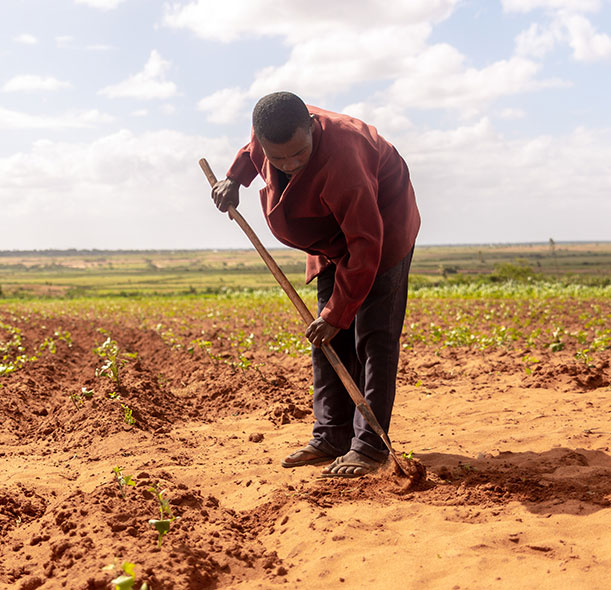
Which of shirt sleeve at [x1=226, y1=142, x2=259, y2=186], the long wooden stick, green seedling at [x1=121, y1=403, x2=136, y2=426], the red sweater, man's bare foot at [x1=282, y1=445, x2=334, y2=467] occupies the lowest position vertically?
man's bare foot at [x1=282, y1=445, x2=334, y2=467]

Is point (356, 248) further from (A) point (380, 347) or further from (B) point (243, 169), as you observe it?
(B) point (243, 169)

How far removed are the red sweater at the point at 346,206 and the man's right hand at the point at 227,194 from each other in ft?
1.13

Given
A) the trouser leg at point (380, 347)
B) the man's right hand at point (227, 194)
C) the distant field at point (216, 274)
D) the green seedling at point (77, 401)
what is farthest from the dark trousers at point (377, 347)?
the distant field at point (216, 274)

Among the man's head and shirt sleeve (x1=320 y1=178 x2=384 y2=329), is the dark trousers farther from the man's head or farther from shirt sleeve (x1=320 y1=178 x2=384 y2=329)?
the man's head

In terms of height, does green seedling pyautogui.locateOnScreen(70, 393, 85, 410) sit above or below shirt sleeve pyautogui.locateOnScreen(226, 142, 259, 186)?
below

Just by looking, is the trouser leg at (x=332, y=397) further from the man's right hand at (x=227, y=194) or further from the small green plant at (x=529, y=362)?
the small green plant at (x=529, y=362)

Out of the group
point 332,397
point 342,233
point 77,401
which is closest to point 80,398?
point 77,401

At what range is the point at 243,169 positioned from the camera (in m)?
3.85

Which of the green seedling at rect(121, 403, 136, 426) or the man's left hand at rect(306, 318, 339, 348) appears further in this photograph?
the green seedling at rect(121, 403, 136, 426)

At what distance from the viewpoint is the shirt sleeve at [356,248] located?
9.73 ft

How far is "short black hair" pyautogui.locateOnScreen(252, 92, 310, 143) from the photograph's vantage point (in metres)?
2.83

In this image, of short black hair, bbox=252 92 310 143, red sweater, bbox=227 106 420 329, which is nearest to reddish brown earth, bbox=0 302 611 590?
red sweater, bbox=227 106 420 329

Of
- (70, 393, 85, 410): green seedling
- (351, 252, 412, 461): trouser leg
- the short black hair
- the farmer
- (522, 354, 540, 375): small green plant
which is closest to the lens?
the short black hair

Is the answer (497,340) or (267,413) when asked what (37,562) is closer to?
(267,413)
